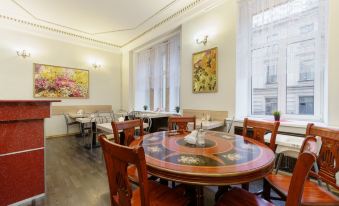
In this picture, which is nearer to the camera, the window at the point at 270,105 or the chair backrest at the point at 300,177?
the chair backrest at the point at 300,177

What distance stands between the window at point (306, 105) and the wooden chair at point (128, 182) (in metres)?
2.51

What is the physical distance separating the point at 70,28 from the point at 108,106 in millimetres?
2819

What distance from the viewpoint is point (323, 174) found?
1.41 metres

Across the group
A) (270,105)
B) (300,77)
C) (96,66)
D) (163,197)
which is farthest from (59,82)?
(300,77)

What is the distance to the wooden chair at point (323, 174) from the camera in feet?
4.06

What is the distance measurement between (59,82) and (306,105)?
6226mm

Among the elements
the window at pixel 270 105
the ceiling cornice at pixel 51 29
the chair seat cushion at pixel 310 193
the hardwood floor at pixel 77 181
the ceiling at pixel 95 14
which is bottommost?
the hardwood floor at pixel 77 181

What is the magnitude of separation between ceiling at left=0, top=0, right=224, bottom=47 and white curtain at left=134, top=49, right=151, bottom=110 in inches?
38.4

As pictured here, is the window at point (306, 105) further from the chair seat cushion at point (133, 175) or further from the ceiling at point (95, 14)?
the chair seat cushion at point (133, 175)

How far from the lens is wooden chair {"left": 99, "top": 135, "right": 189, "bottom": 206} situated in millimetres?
875

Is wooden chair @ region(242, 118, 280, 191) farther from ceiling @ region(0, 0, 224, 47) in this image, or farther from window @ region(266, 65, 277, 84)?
ceiling @ region(0, 0, 224, 47)

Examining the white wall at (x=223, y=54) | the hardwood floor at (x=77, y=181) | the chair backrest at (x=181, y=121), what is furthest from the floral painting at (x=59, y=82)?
the chair backrest at (x=181, y=121)

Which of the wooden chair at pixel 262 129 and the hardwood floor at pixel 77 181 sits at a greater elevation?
the wooden chair at pixel 262 129

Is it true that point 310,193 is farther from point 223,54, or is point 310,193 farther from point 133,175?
point 223,54
